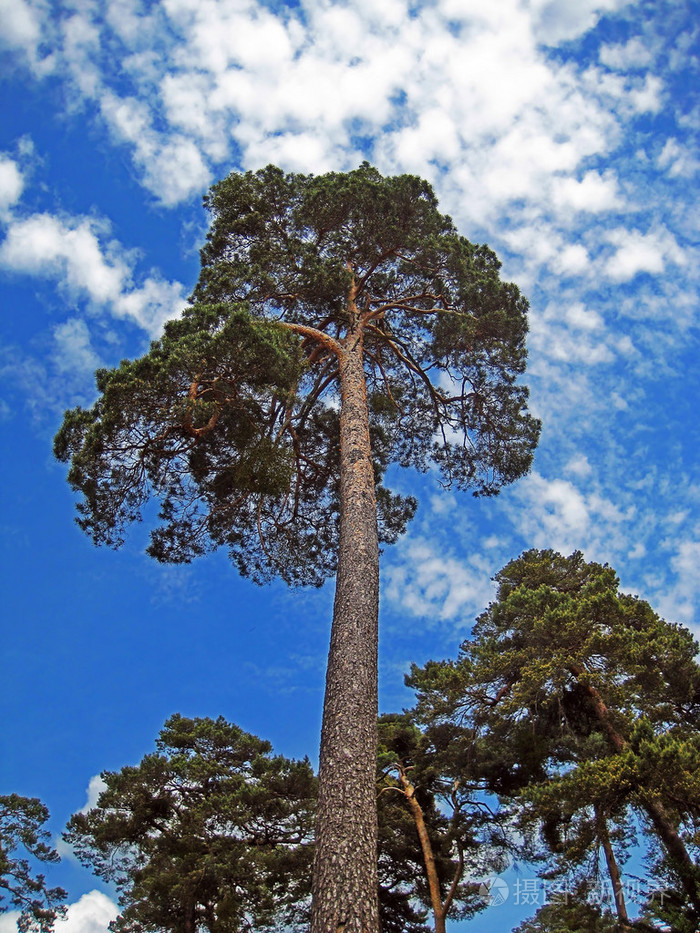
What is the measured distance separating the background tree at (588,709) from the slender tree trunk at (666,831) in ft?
0.05

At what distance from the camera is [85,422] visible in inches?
388

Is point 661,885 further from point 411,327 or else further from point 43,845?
point 43,845

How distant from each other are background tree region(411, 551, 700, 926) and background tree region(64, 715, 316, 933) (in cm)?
338

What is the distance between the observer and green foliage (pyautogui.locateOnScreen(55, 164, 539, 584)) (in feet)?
34.4

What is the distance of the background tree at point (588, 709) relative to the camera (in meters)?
7.59

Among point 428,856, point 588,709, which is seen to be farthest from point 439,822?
point 588,709

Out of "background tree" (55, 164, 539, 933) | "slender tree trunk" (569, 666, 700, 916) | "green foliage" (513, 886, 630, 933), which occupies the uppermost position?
"background tree" (55, 164, 539, 933)

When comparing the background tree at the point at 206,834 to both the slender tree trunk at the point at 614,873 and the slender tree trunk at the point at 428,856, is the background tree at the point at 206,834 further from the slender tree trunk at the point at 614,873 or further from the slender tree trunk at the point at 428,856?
the slender tree trunk at the point at 614,873

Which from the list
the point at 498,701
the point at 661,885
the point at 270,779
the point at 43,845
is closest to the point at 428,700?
the point at 498,701

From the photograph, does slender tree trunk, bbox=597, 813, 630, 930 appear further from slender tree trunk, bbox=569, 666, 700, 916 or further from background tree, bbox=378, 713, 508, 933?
background tree, bbox=378, 713, 508, 933

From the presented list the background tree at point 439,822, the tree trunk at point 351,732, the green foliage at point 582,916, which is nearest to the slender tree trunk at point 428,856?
the background tree at point 439,822

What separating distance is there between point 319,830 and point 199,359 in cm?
594

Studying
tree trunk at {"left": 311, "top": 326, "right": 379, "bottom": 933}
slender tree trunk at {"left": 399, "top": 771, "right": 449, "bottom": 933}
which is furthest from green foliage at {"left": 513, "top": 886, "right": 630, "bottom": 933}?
tree trunk at {"left": 311, "top": 326, "right": 379, "bottom": 933}

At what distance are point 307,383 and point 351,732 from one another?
7553 mm
